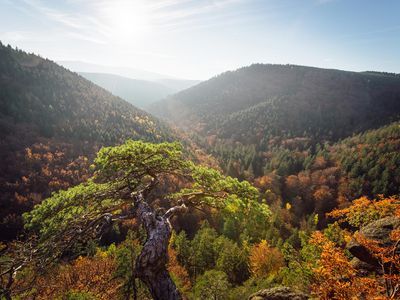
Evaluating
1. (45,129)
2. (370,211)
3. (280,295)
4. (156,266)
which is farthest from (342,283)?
(45,129)

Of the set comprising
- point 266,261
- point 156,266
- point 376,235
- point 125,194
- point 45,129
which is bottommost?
point 266,261

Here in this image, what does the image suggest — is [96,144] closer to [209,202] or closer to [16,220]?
[16,220]

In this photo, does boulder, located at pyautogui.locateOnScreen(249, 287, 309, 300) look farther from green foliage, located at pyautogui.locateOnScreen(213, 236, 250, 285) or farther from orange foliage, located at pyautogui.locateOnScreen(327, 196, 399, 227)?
green foliage, located at pyautogui.locateOnScreen(213, 236, 250, 285)

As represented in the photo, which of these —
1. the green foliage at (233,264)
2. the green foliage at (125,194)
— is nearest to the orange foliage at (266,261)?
the green foliage at (233,264)

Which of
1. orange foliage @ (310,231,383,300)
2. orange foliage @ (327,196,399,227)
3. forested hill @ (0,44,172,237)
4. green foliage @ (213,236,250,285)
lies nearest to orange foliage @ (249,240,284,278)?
green foliage @ (213,236,250,285)

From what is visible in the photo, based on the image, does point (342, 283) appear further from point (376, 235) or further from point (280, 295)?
point (376, 235)

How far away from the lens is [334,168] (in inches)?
4065

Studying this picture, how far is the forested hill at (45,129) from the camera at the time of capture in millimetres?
65625

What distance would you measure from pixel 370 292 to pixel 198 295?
1128cm

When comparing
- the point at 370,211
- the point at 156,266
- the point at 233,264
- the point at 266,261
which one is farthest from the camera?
the point at 266,261

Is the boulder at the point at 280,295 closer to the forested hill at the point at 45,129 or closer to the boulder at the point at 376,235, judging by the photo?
the boulder at the point at 376,235

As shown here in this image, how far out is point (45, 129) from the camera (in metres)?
94.1

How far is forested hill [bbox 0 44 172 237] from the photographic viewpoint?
2584 inches

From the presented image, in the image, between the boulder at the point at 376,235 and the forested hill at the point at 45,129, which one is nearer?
the boulder at the point at 376,235
